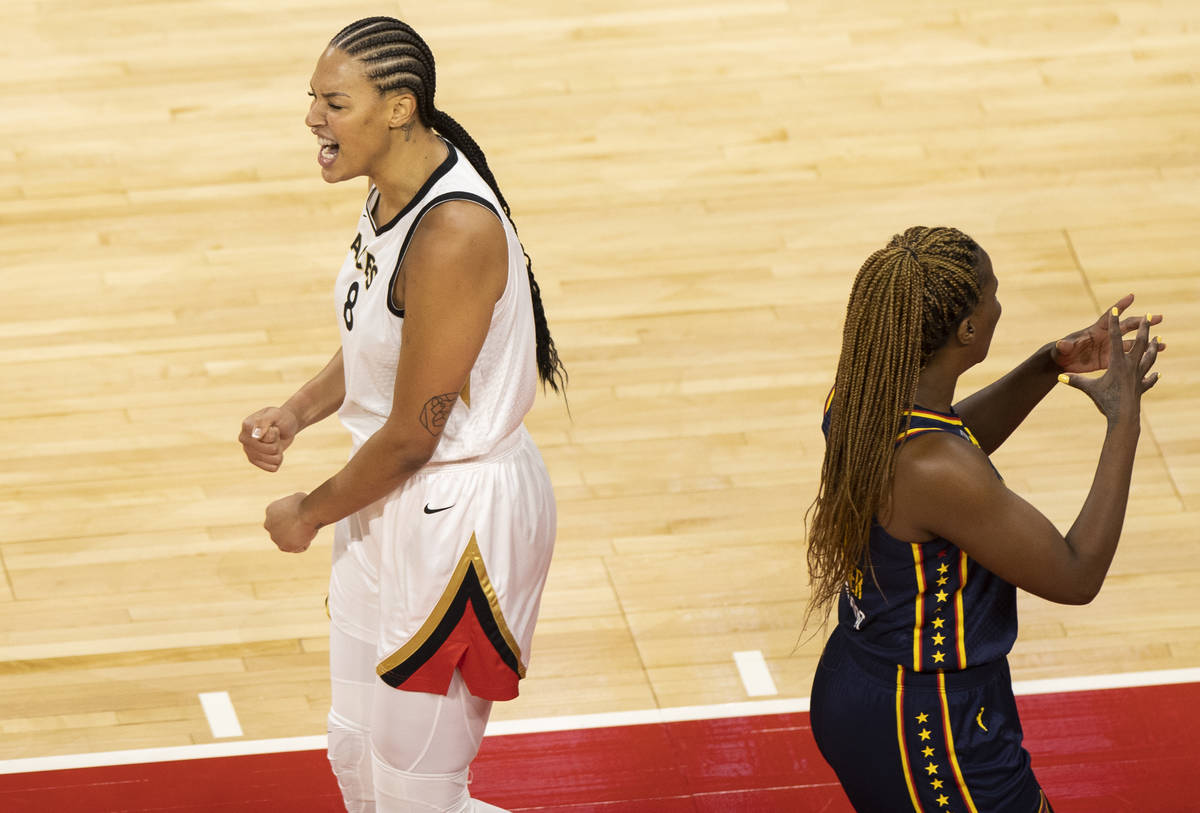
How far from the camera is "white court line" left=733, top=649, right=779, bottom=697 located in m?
3.61

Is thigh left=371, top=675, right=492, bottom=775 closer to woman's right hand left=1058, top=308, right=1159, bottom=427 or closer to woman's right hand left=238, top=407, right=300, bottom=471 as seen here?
woman's right hand left=238, top=407, right=300, bottom=471

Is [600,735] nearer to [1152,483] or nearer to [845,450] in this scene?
[845,450]

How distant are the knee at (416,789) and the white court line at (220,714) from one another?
101 centimetres

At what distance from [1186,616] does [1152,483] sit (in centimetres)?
52

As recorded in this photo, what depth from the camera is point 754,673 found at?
12.0ft

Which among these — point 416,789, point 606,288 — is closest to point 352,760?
point 416,789

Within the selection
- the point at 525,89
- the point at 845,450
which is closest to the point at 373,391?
the point at 845,450

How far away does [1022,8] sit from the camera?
623 centimetres

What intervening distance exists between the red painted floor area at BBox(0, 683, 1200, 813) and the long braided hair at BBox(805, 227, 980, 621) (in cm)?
117

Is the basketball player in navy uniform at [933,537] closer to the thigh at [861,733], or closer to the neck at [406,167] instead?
the thigh at [861,733]

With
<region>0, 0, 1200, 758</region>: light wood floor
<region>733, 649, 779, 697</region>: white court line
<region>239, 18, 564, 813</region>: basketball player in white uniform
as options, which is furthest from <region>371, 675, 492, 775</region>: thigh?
<region>733, 649, 779, 697</region>: white court line

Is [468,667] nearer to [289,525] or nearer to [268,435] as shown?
[289,525]

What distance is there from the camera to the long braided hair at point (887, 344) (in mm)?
2248

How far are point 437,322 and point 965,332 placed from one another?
76cm
